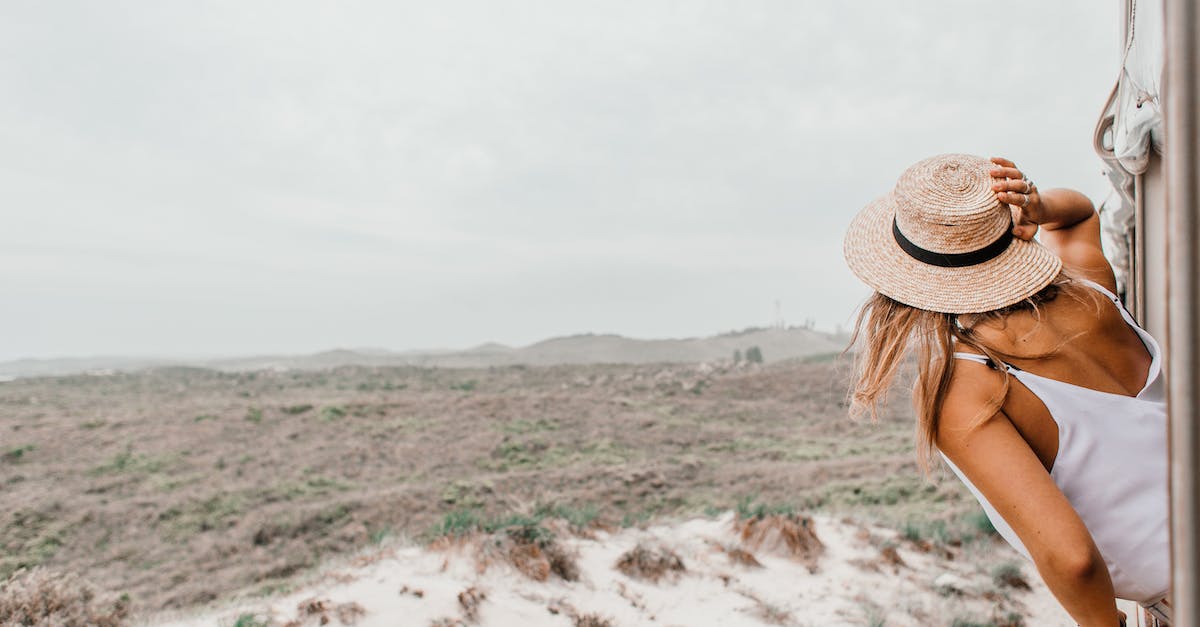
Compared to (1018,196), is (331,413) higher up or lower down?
lower down

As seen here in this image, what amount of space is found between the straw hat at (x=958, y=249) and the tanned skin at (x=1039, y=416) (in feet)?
0.17

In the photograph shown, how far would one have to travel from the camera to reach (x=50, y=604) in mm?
3670

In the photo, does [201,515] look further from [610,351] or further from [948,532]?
[610,351]

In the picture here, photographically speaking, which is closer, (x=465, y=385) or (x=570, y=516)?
(x=570, y=516)

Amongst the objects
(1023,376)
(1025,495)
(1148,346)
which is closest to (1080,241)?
(1148,346)

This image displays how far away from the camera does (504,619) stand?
3.77m

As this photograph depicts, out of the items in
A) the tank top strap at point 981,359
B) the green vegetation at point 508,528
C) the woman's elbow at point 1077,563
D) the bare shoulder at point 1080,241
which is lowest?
the green vegetation at point 508,528

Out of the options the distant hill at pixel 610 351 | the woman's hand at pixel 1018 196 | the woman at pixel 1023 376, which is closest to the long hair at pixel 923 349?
the woman at pixel 1023 376

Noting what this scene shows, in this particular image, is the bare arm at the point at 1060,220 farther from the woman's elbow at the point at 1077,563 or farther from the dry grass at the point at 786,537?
the dry grass at the point at 786,537

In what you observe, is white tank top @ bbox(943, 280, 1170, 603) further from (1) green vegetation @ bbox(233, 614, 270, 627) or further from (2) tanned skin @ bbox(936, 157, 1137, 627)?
(1) green vegetation @ bbox(233, 614, 270, 627)

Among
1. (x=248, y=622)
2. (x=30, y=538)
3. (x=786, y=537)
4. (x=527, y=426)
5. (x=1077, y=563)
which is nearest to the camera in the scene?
(x=1077, y=563)

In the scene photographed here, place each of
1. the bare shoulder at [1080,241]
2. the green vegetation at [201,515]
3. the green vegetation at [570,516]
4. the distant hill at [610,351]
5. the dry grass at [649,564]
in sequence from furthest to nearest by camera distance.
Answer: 1. the distant hill at [610,351]
2. the green vegetation at [201,515]
3. the green vegetation at [570,516]
4. the dry grass at [649,564]
5. the bare shoulder at [1080,241]

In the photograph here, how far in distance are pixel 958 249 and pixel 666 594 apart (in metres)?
3.61

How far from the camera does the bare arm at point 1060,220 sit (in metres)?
1.47
